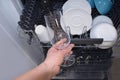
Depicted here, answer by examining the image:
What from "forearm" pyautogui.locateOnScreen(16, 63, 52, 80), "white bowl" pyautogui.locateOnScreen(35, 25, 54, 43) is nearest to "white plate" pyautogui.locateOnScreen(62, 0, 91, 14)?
"white bowl" pyautogui.locateOnScreen(35, 25, 54, 43)

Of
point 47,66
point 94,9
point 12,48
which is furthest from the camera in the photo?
point 94,9

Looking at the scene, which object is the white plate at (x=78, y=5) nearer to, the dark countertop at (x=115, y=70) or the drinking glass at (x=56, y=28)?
the drinking glass at (x=56, y=28)

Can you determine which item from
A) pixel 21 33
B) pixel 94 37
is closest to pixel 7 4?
pixel 21 33

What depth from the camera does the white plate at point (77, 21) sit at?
2.85 feet

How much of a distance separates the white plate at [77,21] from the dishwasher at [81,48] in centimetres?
4

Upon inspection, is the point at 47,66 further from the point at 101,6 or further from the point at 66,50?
the point at 101,6

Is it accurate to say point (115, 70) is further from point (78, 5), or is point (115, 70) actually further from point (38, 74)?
point (38, 74)

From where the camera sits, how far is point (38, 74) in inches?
29.6

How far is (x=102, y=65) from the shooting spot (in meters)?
1.09

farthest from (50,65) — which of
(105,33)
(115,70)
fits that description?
(115,70)

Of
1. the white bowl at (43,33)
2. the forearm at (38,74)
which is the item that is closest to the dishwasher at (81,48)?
the white bowl at (43,33)

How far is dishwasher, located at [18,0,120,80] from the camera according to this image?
848 mm

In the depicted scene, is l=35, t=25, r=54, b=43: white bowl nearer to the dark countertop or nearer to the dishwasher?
the dishwasher

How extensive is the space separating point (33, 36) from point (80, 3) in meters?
0.26
